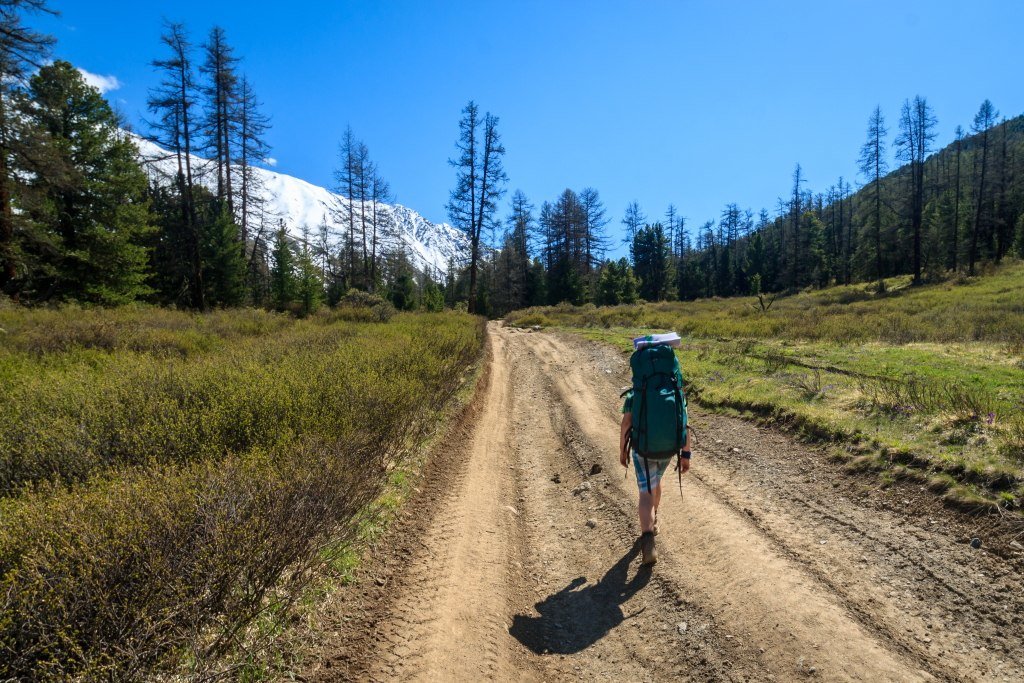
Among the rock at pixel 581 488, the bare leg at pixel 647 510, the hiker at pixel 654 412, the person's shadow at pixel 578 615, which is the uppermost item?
the hiker at pixel 654 412

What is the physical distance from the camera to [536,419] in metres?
8.86

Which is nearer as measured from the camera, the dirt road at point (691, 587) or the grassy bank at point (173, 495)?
the grassy bank at point (173, 495)

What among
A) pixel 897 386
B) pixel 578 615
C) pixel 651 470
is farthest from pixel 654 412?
pixel 897 386

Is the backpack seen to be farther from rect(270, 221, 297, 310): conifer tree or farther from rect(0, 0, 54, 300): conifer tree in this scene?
rect(270, 221, 297, 310): conifer tree

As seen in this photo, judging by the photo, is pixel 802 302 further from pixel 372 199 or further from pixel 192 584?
pixel 192 584

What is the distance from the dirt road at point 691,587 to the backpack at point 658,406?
1095 millimetres

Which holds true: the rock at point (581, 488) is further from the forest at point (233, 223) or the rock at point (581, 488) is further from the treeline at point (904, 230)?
the treeline at point (904, 230)

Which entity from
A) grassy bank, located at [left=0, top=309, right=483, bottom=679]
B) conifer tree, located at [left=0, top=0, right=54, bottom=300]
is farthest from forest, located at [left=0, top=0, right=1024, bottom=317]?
grassy bank, located at [left=0, top=309, right=483, bottom=679]

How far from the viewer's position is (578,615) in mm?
3490

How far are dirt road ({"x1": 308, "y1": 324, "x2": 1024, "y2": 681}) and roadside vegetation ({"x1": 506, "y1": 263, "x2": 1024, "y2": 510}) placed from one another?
60 cm

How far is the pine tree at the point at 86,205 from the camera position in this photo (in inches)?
707

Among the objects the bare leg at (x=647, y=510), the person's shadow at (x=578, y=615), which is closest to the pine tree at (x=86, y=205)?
the person's shadow at (x=578, y=615)

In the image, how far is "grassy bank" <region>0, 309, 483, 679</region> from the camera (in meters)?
2.09

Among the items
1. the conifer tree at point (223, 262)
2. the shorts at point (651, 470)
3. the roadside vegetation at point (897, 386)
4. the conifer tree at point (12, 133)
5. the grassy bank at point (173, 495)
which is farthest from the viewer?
the conifer tree at point (223, 262)
